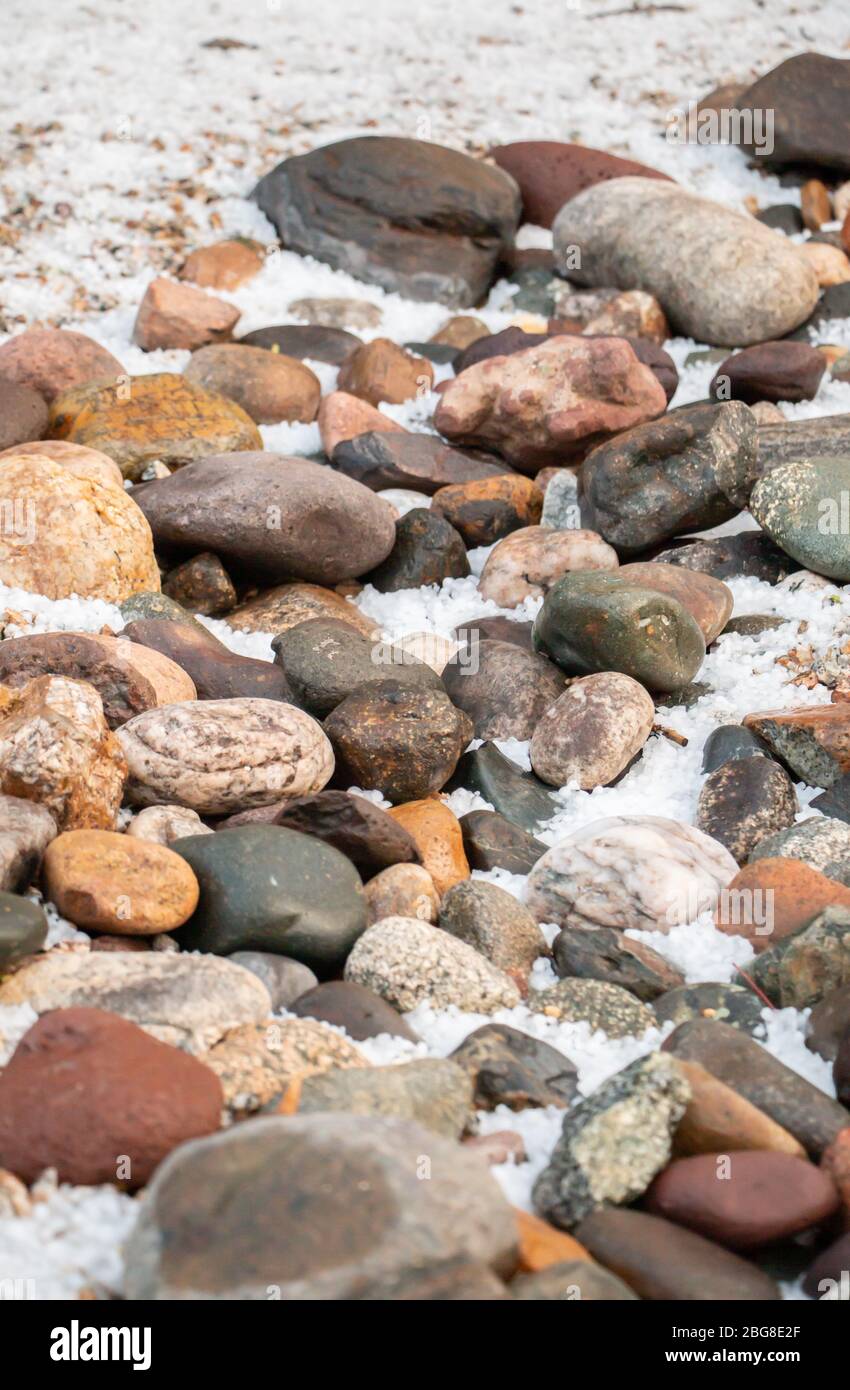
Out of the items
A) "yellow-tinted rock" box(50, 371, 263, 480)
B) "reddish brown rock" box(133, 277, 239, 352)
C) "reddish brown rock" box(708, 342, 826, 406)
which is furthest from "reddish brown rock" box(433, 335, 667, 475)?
"reddish brown rock" box(133, 277, 239, 352)

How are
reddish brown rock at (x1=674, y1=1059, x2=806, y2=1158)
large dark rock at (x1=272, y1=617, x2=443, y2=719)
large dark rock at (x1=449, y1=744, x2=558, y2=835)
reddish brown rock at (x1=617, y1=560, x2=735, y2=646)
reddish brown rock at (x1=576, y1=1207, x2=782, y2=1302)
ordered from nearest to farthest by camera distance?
reddish brown rock at (x1=576, y1=1207, x2=782, y2=1302)
reddish brown rock at (x1=674, y1=1059, x2=806, y2=1158)
large dark rock at (x1=449, y1=744, x2=558, y2=835)
large dark rock at (x1=272, y1=617, x2=443, y2=719)
reddish brown rock at (x1=617, y1=560, x2=735, y2=646)

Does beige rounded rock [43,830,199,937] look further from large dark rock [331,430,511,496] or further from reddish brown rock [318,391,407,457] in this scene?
reddish brown rock [318,391,407,457]

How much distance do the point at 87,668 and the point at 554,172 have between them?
6878mm

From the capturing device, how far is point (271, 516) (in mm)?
5824

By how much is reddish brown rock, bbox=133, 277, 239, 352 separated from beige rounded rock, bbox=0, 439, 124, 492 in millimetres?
1905

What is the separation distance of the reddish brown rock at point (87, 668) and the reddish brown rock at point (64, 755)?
39 centimetres

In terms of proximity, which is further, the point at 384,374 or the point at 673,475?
the point at 384,374

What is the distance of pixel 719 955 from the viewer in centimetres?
392

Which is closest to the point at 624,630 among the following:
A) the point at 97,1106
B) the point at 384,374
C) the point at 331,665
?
the point at 331,665

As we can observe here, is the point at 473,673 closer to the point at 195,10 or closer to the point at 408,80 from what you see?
the point at 408,80

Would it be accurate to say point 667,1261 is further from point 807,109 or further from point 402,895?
point 807,109

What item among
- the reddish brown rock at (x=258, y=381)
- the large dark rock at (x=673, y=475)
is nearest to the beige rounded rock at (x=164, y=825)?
the large dark rock at (x=673, y=475)

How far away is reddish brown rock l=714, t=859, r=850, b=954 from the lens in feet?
12.9

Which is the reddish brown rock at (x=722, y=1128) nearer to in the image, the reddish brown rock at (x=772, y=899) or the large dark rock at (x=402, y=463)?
the reddish brown rock at (x=772, y=899)
